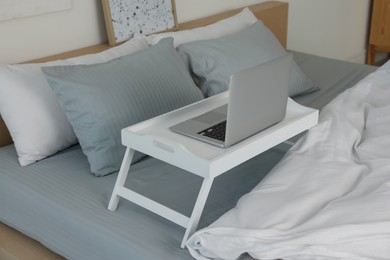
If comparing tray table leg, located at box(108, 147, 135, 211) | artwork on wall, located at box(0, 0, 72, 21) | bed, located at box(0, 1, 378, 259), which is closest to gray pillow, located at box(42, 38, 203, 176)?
bed, located at box(0, 1, 378, 259)

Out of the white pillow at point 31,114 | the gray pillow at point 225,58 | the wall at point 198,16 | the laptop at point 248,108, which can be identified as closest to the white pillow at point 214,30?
the gray pillow at point 225,58

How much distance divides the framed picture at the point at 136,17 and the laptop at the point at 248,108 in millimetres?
865

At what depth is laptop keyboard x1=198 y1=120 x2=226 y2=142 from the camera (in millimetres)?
1580

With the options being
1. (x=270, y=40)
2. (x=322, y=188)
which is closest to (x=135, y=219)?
(x=322, y=188)

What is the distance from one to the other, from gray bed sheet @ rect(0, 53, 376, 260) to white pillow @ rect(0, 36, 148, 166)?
2.0 inches

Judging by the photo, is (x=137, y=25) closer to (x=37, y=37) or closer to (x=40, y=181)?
(x=37, y=37)

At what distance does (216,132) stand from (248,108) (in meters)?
0.14

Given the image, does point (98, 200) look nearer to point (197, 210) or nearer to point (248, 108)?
point (197, 210)

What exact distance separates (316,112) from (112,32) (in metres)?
1.01

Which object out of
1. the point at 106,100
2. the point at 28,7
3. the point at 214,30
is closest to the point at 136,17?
the point at 214,30

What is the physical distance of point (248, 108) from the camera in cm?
150

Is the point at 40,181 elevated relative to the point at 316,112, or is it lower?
Answer: lower

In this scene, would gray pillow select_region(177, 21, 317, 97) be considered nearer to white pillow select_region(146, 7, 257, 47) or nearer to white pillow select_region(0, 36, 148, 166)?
white pillow select_region(146, 7, 257, 47)

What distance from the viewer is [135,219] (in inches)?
64.4
